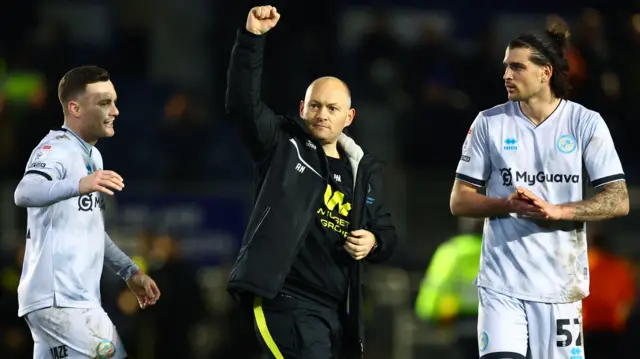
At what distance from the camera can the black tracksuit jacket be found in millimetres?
6316

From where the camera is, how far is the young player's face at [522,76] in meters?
6.69

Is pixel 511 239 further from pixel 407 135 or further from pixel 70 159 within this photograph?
pixel 407 135

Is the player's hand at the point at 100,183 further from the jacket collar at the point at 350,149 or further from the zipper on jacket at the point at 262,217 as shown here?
the jacket collar at the point at 350,149

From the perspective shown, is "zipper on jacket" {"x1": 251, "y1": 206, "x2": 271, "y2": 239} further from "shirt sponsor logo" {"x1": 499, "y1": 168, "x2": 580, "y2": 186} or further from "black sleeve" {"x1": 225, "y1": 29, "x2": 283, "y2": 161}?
"shirt sponsor logo" {"x1": 499, "y1": 168, "x2": 580, "y2": 186}

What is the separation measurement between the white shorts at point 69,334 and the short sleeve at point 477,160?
7.21 ft

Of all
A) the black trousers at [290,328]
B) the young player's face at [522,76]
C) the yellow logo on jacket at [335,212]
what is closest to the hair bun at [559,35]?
the young player's face at [522,76]

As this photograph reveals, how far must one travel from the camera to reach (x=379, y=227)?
695 cm

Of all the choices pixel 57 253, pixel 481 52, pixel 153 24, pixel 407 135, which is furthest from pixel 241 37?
pixel 153 24

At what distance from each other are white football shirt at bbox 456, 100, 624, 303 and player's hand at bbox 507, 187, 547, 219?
1.10 feet

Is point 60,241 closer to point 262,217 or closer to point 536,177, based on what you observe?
point 262,217

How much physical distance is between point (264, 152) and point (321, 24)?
7.91 m

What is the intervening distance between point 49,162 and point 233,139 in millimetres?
7983

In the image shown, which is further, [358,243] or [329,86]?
[329,86]

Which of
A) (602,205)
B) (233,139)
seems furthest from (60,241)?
(233,139)
